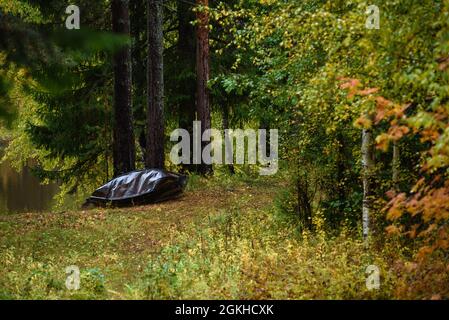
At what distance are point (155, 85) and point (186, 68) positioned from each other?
11.7 feet

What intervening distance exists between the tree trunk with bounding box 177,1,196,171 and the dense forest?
0.07 m

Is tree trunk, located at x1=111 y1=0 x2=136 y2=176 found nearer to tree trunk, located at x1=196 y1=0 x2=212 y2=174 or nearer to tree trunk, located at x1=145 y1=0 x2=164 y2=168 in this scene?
tree trunk, located at x1=145 y1=0 x2=164 y2=168

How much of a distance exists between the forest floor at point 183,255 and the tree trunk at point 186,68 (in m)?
6.00

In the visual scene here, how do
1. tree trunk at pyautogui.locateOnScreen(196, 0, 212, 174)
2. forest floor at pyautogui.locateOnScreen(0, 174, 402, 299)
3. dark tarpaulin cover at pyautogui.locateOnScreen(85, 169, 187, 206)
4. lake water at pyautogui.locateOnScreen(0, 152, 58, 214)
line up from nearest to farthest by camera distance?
forest floor at pyautogui.locateOnScreen(0, 174, 402, 299), dark tarpaulin cover at pyautogui.locateOnScreen(85, 169, 187, 206), tree trunk at pyautogui.locateOnScreen(196, 0, 212, 174), lake water at pyautogui.locateOnScreen(0, 152, 58, 214)

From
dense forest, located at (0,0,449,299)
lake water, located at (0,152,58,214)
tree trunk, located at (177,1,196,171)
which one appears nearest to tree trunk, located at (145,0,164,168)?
dense forest, located at (0,0,449,299)

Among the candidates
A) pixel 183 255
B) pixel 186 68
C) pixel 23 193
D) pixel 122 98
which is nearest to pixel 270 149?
pixel 183 255

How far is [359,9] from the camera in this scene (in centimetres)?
648

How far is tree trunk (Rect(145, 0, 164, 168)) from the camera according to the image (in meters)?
16.1

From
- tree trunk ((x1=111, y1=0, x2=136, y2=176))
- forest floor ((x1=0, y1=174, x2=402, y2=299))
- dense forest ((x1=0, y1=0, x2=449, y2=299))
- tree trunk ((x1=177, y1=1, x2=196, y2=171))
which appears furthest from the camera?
tree trunk ((x1=177, y1=1, x2=196, y2=171))

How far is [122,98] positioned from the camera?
52.0 ft

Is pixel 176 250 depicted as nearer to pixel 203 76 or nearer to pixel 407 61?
pixel 407 61

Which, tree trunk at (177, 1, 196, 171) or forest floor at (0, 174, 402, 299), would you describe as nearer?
forest floor at (0, 174, 402, 299)
